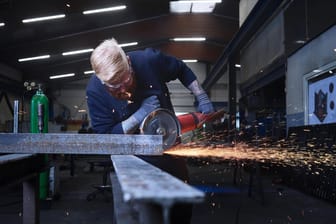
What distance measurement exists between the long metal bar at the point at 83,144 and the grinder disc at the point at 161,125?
42cm

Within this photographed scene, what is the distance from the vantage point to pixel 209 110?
9.04 ft

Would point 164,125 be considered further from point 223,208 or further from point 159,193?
point 223,208

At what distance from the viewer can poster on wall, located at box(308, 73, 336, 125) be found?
179 inches

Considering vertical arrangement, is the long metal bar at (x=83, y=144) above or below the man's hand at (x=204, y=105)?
below

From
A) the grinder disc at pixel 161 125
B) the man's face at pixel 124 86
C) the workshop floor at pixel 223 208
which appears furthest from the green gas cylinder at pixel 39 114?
the grinder disc at pixel 161 125

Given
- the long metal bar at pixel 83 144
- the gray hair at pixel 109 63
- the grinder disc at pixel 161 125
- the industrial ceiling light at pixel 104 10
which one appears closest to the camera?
the long metal bar at pixel 83 144

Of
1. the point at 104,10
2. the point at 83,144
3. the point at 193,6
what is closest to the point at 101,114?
the point at 83,144

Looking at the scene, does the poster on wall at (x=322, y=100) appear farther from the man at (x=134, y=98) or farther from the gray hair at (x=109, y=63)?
the gray hair at (x=109, y=63)

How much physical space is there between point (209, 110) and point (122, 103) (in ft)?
2.10

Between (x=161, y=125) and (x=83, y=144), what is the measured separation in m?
0.56

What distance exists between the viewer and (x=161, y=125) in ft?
7.82

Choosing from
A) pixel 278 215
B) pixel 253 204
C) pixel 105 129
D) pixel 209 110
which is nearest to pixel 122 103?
pixel 105 129

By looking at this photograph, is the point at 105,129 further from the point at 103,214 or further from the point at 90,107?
the point at 103,214

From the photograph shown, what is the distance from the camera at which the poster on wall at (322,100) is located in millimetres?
4555
